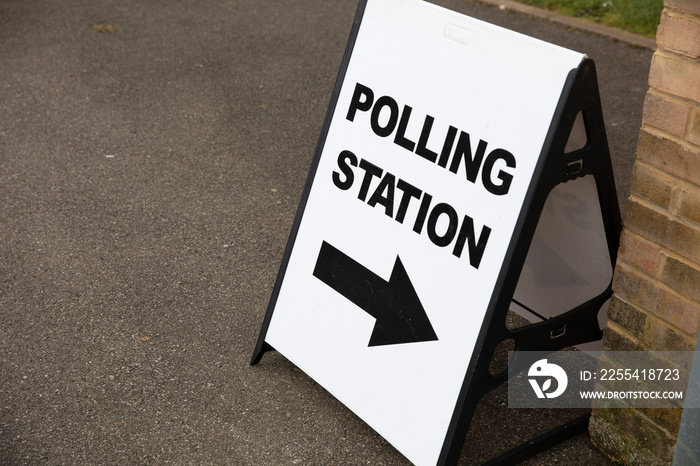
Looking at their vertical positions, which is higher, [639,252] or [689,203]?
[689,203]

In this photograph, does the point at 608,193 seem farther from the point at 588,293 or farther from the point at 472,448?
the point at 472,448

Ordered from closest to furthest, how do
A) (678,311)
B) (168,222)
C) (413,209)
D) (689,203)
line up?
1. (689,203)
2. (678,311)
3. (413,209)
4. (168,222)

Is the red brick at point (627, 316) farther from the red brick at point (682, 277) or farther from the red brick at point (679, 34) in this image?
the red brick at point (679, 34)

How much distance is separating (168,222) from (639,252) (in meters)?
2.42

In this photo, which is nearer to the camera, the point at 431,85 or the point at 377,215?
the point at 431,85

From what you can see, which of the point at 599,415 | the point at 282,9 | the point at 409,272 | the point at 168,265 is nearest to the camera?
the point at 409,272

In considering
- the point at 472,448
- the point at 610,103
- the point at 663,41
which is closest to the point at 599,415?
the point at 472,448

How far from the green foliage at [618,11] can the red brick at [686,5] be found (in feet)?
15.8

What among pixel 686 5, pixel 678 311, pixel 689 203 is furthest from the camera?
pixel 678 311

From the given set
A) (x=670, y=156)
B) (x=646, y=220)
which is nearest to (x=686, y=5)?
(x=670, y=156)

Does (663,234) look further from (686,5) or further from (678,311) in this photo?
(686,5)

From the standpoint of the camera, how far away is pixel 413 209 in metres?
2.42

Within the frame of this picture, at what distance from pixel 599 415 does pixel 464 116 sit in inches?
44.6

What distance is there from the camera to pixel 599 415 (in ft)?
8.55
